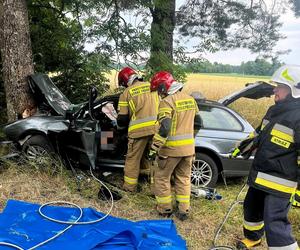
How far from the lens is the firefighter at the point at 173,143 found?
14.5ft

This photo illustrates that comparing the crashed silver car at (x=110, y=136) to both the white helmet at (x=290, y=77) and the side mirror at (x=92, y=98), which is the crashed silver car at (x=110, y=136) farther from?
the white helmet at (x=290, y=77)

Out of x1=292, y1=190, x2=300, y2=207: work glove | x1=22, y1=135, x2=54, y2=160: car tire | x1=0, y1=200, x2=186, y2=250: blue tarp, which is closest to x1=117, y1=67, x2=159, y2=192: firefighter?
x1=0, y1=200, x2=186, y2=250: blue tarp

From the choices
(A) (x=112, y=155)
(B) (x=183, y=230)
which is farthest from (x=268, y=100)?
(B) (x=183, y=230)

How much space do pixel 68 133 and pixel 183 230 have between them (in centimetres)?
242

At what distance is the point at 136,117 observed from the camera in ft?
17.5

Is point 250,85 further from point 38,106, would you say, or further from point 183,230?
point 38,106

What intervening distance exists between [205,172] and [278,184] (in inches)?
93.5

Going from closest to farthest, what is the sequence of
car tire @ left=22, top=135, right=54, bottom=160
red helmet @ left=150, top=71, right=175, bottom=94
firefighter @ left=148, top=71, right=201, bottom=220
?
firefighter @ left=148, top=71, right=201, bottom=220 → red helmet @ left=150, top=71, right=175, bottom=94 → car tire @ left=22, top=135, right=54, bottom=160

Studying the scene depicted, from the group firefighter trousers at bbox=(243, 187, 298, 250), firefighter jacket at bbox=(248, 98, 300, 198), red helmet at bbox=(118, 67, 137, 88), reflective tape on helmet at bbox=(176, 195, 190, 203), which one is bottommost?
reflective tape on helmet at bbox=(176, 195, 190, 203)

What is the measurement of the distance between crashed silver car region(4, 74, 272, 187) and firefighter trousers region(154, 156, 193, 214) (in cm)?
102

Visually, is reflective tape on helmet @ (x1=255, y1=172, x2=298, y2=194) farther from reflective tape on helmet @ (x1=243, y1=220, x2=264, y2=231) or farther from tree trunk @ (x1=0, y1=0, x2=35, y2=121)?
tree trunk @ (x1=0, y1=0, x2=35, y2=121)

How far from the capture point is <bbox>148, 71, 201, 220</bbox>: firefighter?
4418 millimetres

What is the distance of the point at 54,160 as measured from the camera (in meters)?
5.77

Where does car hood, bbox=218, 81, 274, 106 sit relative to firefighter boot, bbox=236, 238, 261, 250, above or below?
above
